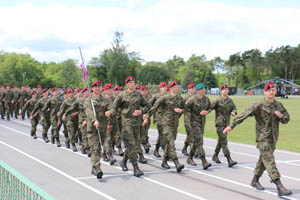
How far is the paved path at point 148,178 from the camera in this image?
7461 millimetres

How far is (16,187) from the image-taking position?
182 inches

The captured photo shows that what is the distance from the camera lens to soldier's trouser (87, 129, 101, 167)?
887 cm

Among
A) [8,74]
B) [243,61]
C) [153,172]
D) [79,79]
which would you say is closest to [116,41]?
[79,79]

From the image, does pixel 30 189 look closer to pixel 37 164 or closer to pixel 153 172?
pixel 153 172

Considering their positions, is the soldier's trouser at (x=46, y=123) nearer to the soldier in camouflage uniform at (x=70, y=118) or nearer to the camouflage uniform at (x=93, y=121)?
the soldier in camouflage uniform at (x=70, y=118)

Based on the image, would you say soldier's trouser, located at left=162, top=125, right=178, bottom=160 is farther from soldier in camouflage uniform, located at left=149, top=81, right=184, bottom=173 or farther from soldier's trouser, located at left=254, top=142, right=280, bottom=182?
soldier's trouser, located at left=254, top=142, right=280, bottom=182

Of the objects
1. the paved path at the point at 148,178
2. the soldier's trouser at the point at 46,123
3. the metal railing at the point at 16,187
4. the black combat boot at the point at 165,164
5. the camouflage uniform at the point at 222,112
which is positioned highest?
the camouflage uniform at the point at 222,112

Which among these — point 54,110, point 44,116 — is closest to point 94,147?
A: point 54,110

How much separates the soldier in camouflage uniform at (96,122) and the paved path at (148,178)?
0.41 metres

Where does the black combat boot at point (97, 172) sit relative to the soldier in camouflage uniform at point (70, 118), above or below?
below

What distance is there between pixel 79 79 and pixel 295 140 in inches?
4216

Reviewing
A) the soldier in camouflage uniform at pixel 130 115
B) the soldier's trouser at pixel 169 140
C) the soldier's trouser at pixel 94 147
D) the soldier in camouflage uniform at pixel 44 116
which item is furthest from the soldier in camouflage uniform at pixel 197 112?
the soldier in camouflage uniform at pixel 44 116

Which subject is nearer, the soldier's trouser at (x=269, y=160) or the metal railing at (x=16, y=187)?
the metal railing at (x=16, y=187)

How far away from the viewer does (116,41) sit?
332 feet
